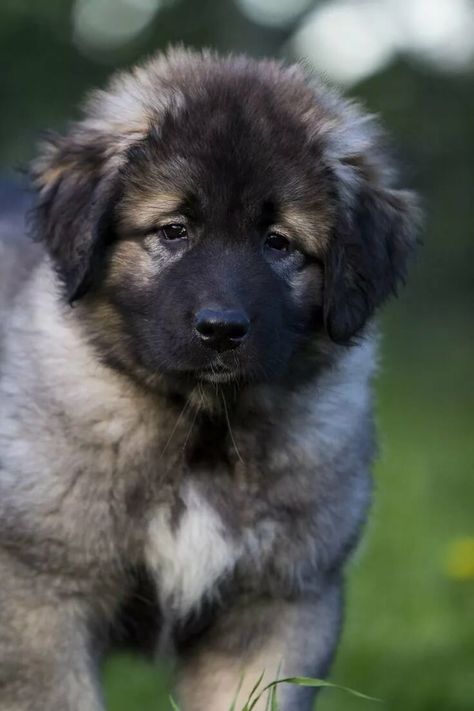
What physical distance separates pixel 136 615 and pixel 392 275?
1.08 m

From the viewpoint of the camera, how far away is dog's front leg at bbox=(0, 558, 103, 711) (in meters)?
3.88

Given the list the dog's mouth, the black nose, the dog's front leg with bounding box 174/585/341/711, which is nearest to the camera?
the black nose

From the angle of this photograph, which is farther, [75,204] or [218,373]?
[75,204]

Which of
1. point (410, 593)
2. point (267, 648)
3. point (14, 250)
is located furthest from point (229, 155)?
point (410, 593)

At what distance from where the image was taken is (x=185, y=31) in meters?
17.1

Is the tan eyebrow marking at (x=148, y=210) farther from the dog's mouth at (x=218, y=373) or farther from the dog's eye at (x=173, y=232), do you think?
the dog's mouth at (x=218, y=373)

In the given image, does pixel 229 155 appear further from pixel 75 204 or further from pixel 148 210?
pixel 75 204

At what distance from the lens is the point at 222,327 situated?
364cm

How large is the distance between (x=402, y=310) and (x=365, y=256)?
38.7ft

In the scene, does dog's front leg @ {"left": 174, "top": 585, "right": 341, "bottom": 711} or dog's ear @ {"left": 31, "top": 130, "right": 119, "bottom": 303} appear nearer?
dog's ear @ {"left": 31, "top": 130, "right": 119, "bottom": 303}

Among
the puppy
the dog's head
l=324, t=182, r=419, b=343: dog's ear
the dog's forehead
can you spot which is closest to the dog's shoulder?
the puppy

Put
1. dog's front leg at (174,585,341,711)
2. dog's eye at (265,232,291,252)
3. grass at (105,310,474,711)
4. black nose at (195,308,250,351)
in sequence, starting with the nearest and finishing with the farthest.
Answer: black nose at (195,308,250,351) → dog's eye at (265,232,291,252) → dog's front leg at (174,585,341,711) → grass at (105,310,474,711)

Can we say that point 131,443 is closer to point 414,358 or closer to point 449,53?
point 414,358

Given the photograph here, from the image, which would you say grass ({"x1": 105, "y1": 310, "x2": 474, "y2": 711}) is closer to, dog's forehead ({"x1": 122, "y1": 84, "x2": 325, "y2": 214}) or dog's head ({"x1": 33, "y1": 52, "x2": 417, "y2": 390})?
dog's head ({"x1": 33, "y1": 52, "x2": 417, "y2": 390})
